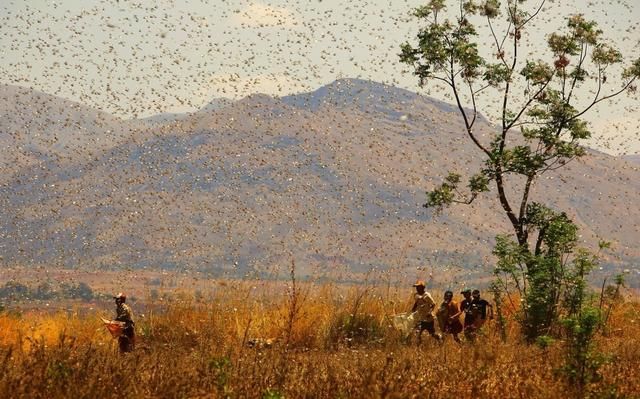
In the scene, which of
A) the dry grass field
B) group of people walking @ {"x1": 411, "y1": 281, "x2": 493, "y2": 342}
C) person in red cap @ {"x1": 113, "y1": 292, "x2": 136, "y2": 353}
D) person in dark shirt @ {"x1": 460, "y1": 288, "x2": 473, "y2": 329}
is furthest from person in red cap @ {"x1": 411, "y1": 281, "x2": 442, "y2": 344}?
person in red cap @ {"x1": 113, "y1": 292, "x2": 136, "y2": 353}

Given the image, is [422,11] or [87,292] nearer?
[422,11]

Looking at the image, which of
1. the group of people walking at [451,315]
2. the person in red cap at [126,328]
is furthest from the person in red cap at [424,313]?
the person in red cap at [126,328]

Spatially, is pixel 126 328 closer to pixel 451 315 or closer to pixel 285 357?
pixel 451 315

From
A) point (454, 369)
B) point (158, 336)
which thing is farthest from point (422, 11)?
point (454, 369)

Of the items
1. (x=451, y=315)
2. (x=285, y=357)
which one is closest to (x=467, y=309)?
(x=451, y=315)

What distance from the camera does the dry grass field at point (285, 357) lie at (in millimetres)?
7625

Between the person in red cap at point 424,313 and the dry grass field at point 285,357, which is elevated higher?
the person in red cap at point 424,313

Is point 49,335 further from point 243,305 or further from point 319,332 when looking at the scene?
point 319,332

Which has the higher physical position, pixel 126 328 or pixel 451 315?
pixel 451 315

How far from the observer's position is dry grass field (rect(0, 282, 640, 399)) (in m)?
7.62

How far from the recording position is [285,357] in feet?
29.8

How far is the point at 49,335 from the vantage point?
16.7 m

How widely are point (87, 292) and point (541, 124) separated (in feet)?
571

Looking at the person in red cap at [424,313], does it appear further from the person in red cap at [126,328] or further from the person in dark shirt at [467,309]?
the person in red cap at [126,328]
